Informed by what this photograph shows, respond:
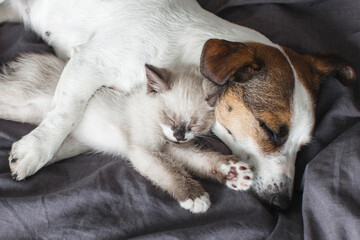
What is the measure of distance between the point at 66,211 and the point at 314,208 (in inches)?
33.9

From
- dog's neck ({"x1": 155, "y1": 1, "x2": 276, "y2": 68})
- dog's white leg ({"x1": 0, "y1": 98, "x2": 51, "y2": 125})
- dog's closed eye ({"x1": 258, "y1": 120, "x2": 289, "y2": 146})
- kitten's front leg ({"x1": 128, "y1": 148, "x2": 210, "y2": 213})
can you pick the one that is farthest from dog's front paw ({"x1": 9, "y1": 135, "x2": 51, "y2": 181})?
dog's closed eye ({"x1": 258, "y1": 120, "x2": 289, "y2": 146})

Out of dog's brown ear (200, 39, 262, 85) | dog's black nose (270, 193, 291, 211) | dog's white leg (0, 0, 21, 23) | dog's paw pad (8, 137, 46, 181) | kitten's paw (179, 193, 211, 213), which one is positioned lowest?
dog's black nose (270, 193, 291, 211)

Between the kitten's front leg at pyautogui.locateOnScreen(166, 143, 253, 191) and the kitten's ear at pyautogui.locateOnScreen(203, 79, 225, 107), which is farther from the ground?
the kitten's ear at pyautogui.locateOnScreen(203, 79, 225, 107)

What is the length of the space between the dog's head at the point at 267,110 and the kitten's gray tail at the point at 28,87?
759mm

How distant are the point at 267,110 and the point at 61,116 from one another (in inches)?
32.8

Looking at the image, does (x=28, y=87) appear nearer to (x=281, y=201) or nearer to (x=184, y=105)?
(x=184, y=105)

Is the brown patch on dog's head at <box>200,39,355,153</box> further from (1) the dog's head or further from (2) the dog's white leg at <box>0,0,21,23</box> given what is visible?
(2) the dog's white leg at <box>0,0,21,23</box>

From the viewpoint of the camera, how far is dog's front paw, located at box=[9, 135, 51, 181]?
1.38 metres

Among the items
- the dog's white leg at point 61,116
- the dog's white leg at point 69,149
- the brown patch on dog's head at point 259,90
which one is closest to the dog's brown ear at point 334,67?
the brown patch on dog's head at point 259,90

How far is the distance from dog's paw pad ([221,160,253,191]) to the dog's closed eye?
146mm

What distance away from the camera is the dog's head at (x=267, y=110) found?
1396mm

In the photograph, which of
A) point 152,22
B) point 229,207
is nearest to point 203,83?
point 152,22

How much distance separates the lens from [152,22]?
5.29ft

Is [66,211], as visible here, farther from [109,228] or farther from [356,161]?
[356,161]
